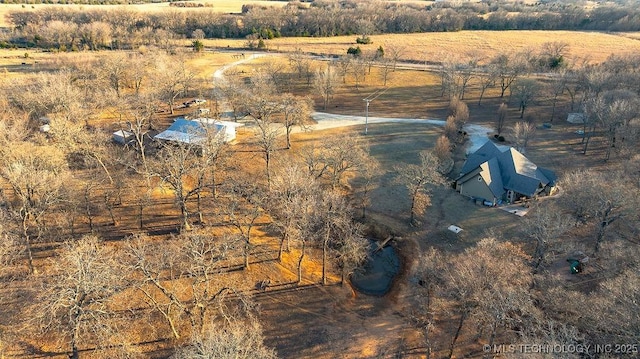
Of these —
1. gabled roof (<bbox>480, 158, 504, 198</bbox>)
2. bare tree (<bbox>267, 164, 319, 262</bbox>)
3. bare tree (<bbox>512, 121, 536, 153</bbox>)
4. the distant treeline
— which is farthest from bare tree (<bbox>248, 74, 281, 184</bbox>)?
the distant treeline

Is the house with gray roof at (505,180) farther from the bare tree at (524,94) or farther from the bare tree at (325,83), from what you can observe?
the bare tree at (325,83)

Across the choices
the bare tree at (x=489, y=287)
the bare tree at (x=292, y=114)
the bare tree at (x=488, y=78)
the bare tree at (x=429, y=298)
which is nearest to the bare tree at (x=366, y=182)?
the bare tree at (x=292, y=114)

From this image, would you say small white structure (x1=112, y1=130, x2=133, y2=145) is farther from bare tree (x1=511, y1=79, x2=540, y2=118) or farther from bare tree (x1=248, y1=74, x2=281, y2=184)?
bare tree (x1=511, y1=79, x2=540, y2=118)

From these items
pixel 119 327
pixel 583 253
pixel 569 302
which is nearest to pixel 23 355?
pixel 119 327

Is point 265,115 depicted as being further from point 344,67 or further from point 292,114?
point 344,67

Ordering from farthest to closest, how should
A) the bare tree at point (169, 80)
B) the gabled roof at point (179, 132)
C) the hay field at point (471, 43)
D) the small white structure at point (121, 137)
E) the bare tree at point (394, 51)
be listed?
the hay field at point (471, 43) < the bare tree at point (394, 51) < the bare tree at point (169, 80) < the small white structure at point (121, 137) < the gabled roof at point (179, 132)

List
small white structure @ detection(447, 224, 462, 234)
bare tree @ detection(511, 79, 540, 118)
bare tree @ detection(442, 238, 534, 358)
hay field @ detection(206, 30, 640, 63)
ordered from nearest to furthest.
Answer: bare tree @ detection(442, 238, 534, 358)
small white structure @ detection(447, 224, 462, 234)
bare tree @ detection(511, 79, 540, 118)
hay field @ detection(206, 30, 640, 63)
